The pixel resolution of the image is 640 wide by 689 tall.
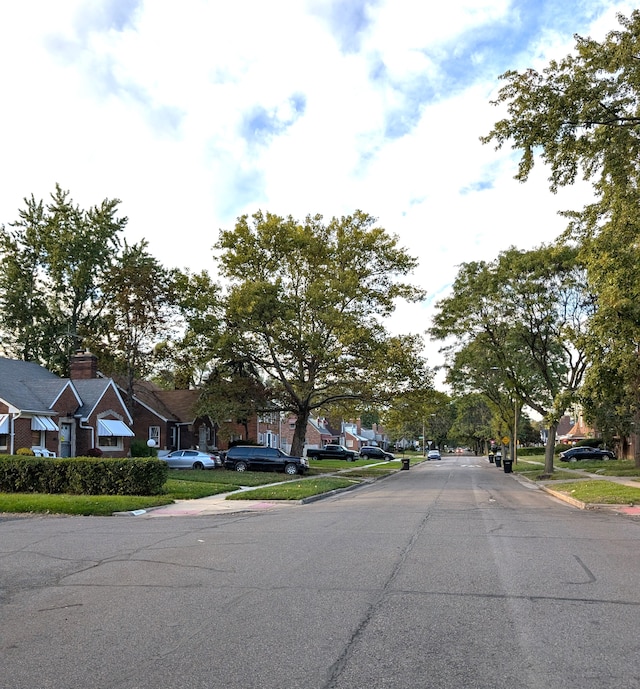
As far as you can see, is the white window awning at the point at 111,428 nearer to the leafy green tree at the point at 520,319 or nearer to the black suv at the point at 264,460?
the black suv at the point at 264,460

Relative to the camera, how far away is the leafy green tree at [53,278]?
151 ft

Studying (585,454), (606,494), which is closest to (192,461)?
(606,494)

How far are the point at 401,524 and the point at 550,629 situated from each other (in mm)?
8243

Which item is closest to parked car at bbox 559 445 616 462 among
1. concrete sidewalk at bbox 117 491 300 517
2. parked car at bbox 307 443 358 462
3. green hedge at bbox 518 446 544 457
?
parked car at bbox 307 443 358 462

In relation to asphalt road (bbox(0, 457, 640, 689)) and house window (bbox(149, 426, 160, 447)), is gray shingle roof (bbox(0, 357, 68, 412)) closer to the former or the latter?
house window (bbox(149, 426, 160, 447))

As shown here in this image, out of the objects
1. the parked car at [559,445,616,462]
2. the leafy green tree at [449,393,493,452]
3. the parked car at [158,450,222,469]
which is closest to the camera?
the parked car at [158,450,222,469]

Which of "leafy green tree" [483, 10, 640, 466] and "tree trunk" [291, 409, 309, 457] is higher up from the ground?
"leafy green tree" [483, 10, 640, 466]

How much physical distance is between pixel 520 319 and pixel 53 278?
106ft

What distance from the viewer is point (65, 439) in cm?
3369

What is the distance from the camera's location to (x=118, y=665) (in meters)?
5.12

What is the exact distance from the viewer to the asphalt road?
16.2 ft

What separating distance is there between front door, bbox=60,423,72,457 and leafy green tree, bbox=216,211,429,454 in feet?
29.8

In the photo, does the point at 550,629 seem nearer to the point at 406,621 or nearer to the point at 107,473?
the point at 406,621

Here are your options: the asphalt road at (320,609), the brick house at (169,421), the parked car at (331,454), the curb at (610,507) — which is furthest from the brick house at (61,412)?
the parked car at (331,454)
